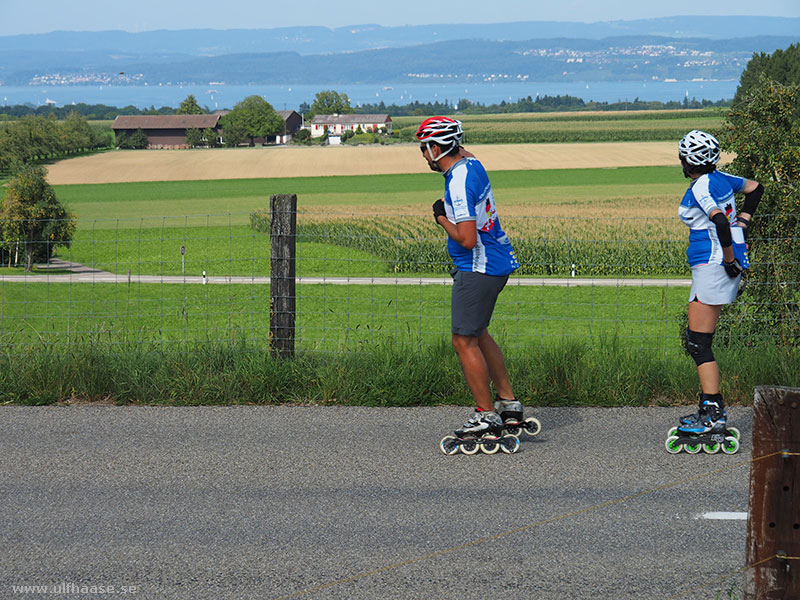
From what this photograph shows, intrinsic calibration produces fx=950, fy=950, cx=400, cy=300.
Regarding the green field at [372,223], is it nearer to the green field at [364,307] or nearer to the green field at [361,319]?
the green field at [361,319]

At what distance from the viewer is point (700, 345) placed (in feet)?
20.3

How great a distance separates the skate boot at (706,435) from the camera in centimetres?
609

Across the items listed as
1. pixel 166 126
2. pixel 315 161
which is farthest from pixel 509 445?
pixel 166 126

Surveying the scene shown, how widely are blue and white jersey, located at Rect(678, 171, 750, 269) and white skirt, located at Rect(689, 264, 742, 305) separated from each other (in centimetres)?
5

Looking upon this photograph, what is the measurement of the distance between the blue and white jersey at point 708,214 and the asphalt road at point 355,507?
1293mm

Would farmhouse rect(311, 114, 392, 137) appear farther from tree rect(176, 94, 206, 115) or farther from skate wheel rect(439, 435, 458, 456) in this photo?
skate wheel rect(439, 435, 458, 456)

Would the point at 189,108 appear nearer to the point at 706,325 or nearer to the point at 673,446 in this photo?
the point at 706,325

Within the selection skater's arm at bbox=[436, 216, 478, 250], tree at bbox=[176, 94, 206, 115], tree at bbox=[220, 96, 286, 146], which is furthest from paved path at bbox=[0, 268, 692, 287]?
tree at bbox=[176, 94, 206, 115]

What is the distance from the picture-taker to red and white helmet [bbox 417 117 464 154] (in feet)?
19.6

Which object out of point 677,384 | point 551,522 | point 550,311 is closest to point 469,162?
point 551,522

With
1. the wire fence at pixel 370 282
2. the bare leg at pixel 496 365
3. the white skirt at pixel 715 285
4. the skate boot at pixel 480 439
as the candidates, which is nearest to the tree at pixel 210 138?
the wire fence at pixel 370 282

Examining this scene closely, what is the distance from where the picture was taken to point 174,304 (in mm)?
30000

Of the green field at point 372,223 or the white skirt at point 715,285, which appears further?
the green field at point 372,223

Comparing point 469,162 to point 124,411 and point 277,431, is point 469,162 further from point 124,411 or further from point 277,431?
point 124,411
